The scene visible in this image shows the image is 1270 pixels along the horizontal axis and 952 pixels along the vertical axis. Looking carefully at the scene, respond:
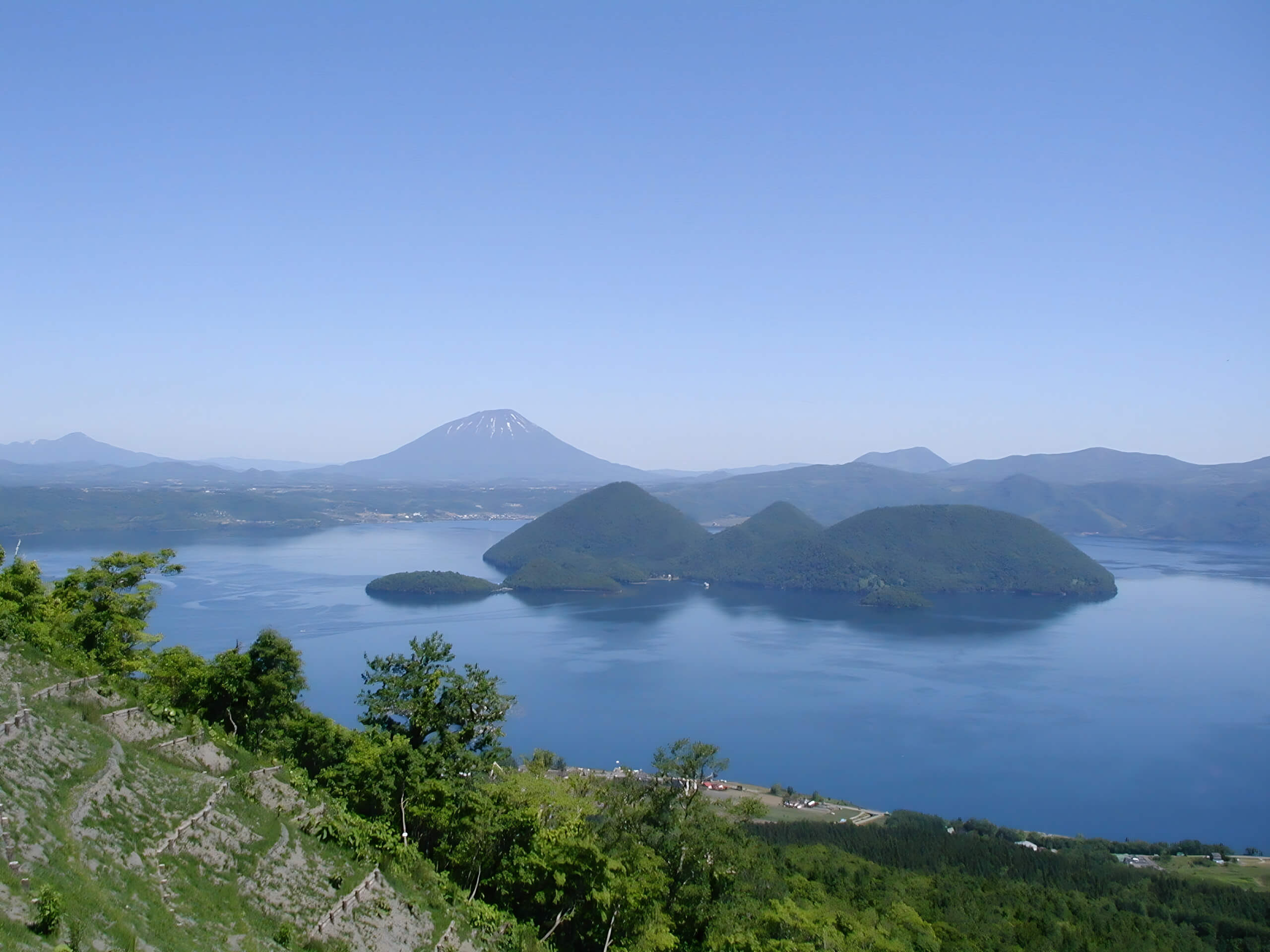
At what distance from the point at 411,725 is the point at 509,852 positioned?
6.27 ft

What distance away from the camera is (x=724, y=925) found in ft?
25.8

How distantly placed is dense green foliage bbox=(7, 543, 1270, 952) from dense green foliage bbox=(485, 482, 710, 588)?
178 feet

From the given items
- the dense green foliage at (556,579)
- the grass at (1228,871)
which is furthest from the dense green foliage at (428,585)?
the grass at (1228,871)

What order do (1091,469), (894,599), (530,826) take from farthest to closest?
(1091,469), (894,599), (530,826)

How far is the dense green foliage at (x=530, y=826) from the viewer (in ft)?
25.3

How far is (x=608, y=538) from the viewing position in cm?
7938

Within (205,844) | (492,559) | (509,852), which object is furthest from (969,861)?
(492,559)

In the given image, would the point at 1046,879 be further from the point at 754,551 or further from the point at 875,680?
the point at 754,551

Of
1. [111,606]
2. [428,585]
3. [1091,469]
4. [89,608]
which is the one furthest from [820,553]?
[1091,469]

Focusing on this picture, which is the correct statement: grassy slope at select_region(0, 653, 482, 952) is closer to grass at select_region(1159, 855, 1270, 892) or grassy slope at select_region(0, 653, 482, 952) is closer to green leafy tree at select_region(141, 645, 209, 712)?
green leafy tree at select_region(141, 645, 209, 712)

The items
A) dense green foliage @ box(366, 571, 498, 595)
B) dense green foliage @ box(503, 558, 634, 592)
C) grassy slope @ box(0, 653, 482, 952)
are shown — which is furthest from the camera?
dense green foliage @ box(503, 558, 634, 592)

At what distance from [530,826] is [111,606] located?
6.75m

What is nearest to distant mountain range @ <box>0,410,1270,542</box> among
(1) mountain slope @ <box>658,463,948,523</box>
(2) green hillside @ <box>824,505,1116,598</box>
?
(1) mountain slope @ <box>658,463,948,523</box>

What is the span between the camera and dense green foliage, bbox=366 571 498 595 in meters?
56.2
